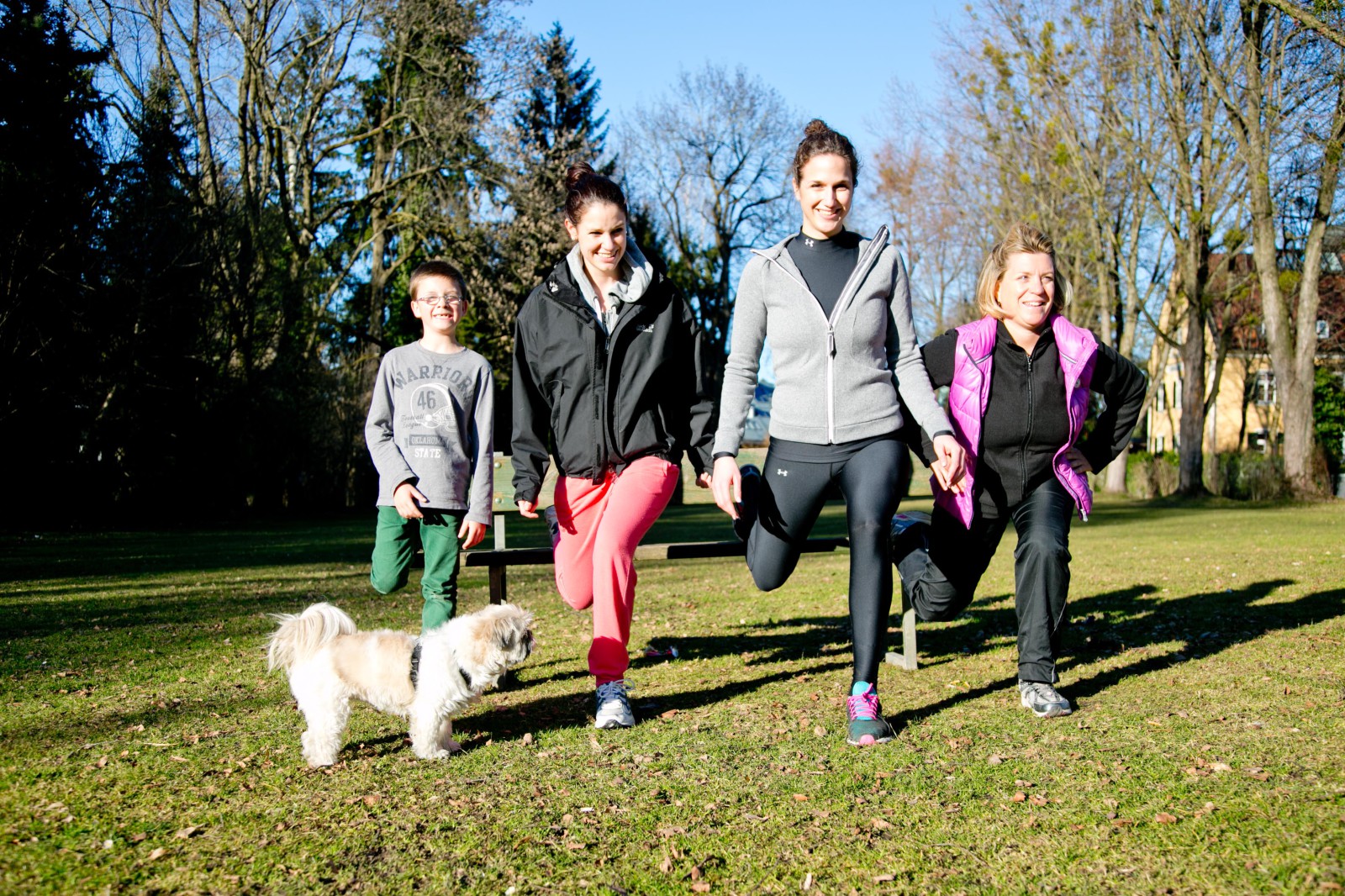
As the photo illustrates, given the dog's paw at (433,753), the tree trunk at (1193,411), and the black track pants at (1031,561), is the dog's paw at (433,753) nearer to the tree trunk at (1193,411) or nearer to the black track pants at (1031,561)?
the black track pants at (1031,561)

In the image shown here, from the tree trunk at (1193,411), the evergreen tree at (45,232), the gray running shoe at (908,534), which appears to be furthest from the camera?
the tree trunk at (1193,411)

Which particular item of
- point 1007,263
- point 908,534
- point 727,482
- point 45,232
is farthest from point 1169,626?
point 45,232

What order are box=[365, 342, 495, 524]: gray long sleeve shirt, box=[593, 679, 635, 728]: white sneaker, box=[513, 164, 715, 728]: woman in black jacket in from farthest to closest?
box=[365, 342, 495, 524]: gray long sleeve shirt → box=[513, 164, 715, 728]: woman in black jacket → box=[593, 679, 635, 728]: white sneaker

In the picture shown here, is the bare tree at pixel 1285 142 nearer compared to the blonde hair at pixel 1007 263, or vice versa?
the blonde hair at pixel 1007 263

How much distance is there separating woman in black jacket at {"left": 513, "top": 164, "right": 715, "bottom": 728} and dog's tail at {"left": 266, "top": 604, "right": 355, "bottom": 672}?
44.5 inches

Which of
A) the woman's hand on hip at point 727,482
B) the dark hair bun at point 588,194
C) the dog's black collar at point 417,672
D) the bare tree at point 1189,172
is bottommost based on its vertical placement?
the dog's black collar at point 417,672

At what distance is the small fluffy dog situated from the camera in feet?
13.6

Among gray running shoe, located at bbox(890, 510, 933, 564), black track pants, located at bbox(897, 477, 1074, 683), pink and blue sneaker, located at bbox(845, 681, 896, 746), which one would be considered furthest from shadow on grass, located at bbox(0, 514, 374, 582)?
pink and blue sneaker, located at bbox(845, 681, 896, 746)

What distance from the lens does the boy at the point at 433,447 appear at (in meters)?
4.98

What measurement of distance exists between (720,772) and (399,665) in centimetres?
138

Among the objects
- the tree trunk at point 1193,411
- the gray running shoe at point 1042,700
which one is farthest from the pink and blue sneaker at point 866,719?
the tree trunk at point 1193,411

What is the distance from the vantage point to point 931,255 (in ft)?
139

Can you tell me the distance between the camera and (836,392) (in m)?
4.55

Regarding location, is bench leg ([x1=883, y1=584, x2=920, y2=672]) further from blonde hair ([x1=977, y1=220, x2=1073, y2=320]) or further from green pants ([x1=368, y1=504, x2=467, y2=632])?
green pants ([x1=368, y1=504, x2=467, y2=632])
